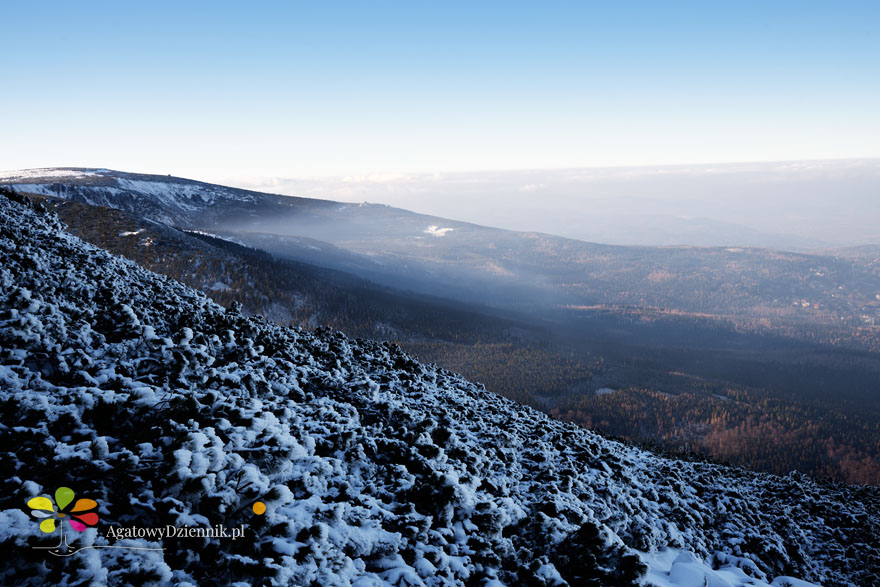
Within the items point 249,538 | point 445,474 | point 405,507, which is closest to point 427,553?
point 405,507

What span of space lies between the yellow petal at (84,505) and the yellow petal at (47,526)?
608 millimetres

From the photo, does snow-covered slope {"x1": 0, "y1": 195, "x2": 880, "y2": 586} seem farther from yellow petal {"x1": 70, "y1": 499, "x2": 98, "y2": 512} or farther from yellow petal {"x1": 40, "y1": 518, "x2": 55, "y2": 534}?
yellow petal {"x1": 70, "y1": 499, "x2": 98, "y2": 512}

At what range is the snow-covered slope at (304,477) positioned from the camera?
9078 millimetres

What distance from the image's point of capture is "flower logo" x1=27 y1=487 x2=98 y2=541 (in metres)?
7.98

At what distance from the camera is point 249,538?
368 inches

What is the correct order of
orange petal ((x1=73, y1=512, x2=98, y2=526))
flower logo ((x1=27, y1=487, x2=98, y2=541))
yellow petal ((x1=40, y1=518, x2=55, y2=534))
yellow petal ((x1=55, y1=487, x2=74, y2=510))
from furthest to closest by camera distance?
yellow petal ((x1=55, y1=487, x2=74, y2=510)) < orange petal ((x1=73, y1=512, x2=98, y2=526)) < flower logo ((x1=27, y1=487, x2=98, y2=541)) < yellow petal ((x1=40, y1=518, x2=55, y2=534))

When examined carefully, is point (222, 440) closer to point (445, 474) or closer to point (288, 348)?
point (445, 474)

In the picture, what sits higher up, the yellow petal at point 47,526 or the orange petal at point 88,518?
the yellow petal at point 47,526

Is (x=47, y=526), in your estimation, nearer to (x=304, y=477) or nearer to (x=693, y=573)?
(x=304, y=477)

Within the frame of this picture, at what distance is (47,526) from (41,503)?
0.79 meters

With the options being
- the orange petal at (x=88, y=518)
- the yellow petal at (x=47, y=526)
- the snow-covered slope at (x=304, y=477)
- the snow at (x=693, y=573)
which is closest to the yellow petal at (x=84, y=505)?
the orange petal at (x=88, y=518)

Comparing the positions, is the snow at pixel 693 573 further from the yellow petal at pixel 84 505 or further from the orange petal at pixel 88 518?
the yellow petal at pixel 84 505

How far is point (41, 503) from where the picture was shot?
8188mm

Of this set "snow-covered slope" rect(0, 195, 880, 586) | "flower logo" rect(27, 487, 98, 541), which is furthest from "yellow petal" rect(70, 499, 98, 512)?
"snow-covered slope" rect(0, 195, 880, 586)
